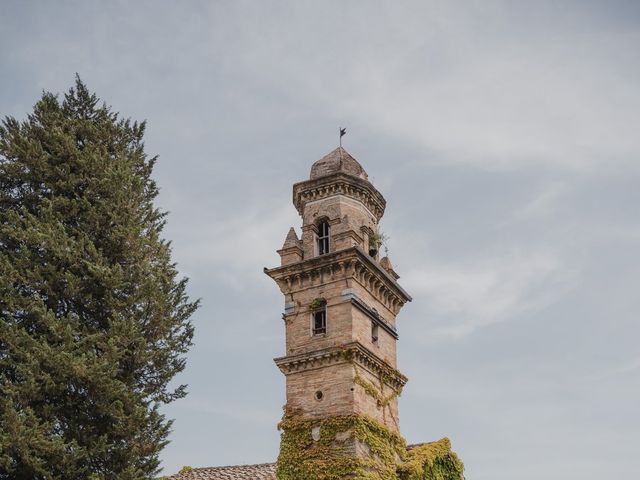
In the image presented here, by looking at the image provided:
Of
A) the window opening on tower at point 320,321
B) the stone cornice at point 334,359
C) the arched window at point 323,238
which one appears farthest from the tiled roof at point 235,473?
the arched window at point 323,238

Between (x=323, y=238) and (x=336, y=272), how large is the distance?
6.88 ft

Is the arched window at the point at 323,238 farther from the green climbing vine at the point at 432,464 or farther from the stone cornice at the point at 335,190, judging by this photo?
the green climbing vine at the point at 432,464

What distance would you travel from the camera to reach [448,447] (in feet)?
94.8

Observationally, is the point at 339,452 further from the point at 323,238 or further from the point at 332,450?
the point at 323,238

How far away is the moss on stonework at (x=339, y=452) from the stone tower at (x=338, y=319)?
35 mm

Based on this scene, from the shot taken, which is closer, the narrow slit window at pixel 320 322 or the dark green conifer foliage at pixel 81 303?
the dark green conifer foliage at pixel 81 303

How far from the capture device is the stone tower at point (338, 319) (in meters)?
25.4

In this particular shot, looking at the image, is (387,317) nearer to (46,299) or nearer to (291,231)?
(291,231)

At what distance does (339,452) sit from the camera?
2481 centimetres

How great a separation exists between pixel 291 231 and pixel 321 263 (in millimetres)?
2262

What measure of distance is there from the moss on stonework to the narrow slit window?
300 cm

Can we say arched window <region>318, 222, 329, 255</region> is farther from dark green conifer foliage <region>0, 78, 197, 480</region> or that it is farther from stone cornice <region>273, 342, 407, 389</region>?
dark green conifer foliage <region>0, 78, 197, 480</region>

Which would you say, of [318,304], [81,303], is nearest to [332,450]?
[318,304]

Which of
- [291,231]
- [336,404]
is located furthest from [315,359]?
[291,231]
